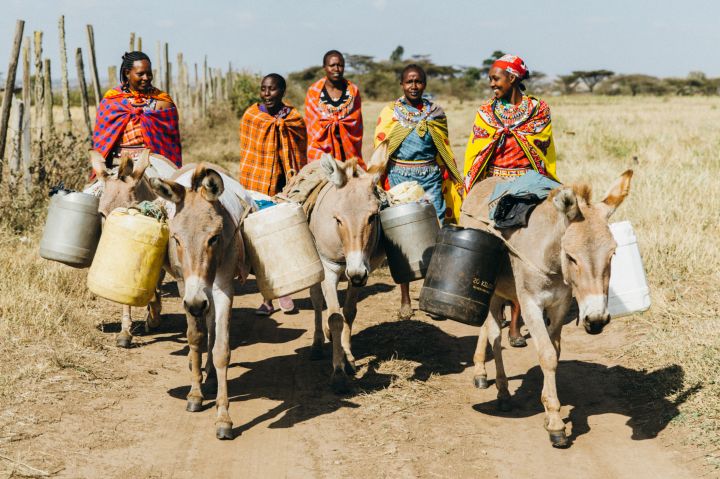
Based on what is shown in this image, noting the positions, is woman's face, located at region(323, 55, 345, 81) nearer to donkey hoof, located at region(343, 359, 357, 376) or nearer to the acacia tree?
donkey hoof, located at region(343, 359, 357, 376)

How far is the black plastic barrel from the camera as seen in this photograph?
516 cm

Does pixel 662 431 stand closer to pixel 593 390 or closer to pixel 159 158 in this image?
pixel 593 390

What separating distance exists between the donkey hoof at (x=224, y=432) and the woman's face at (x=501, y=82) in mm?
3794

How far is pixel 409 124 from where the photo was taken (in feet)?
26.0

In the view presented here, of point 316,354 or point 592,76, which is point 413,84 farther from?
point 592,76

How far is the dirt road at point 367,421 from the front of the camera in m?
4.67

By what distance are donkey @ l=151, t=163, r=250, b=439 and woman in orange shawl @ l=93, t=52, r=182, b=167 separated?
2681 mm

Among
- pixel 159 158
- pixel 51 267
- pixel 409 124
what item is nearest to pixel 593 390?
pixel 409 124

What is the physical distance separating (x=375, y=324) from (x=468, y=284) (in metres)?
2.81

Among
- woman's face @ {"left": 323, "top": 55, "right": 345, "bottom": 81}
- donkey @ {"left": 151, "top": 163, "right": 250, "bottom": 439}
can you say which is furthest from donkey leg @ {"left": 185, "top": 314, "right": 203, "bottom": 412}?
woman's face @ {"left": 323, "top": 55, "right": 345, "bottom": 81}

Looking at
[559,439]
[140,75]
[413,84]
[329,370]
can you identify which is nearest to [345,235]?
[329,370]

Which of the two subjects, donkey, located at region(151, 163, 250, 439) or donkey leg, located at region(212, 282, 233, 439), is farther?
donkey leg, located at region(212, 282, 233, 439)

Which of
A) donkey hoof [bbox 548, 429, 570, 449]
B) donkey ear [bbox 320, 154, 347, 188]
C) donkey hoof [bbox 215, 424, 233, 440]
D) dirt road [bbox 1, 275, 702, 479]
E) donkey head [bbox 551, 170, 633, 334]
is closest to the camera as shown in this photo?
donkey head [bbox 551, 170, 633, 334]

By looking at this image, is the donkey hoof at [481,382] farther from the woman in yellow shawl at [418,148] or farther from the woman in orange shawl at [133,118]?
the woman in orange shawl at [133,118]
